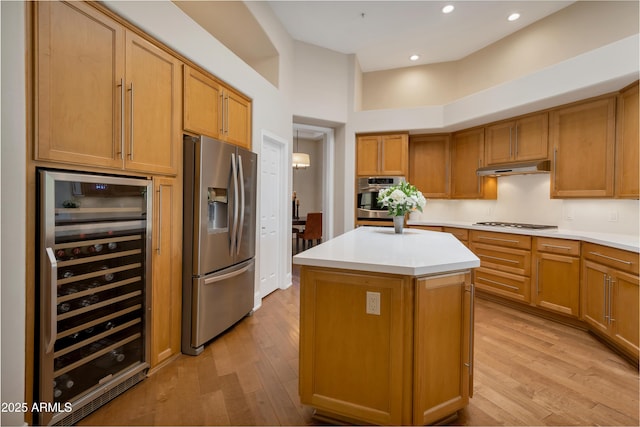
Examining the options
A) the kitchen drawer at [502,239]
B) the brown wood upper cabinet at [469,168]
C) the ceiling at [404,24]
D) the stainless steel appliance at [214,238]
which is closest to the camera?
the stainless steel appliance at [214,238]

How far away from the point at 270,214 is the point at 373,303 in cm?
257

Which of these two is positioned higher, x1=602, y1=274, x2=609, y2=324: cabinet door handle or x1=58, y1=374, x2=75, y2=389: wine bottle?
x1=602, y1=274, x2=609, y2=324: cabinet door handle

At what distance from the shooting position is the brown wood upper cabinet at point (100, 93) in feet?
4.81

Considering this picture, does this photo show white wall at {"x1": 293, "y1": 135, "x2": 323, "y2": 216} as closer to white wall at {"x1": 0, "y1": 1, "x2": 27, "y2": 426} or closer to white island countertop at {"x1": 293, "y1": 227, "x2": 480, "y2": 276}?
white island countertop at {"x1": 293, "y1": 227, "x2": 480, "y2": 276}

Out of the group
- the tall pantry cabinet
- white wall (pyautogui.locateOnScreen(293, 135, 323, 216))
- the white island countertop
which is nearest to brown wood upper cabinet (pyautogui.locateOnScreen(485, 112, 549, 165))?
the white island countertop

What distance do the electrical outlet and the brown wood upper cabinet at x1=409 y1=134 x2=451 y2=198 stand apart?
12.2 ft

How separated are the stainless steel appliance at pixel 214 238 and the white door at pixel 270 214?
643 mm

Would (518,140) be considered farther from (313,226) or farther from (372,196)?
(313,226)

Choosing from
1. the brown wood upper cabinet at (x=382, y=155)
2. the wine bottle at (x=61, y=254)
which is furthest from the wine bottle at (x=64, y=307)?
the brown wood upper cabinet at (x=382, y=155)

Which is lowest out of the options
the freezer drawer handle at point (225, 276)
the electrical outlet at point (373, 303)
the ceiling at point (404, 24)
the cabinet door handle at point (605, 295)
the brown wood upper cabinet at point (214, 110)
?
the cabinet door handle at point (605, 295)

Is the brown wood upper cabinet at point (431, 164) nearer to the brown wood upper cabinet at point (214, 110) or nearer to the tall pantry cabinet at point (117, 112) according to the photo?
the brown wood upper cabinet at point (214, 110)

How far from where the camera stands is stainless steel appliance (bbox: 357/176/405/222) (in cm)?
477

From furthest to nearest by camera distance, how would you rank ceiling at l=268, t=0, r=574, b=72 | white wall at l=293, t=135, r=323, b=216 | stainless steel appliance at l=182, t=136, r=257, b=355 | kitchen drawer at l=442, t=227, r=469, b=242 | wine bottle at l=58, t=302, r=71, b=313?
1. white wall at l=293, t=135, r=323, b=216
2. kitchen drawer at l=442, t=227, r=469, b=242
3. ceiling at l=268, t=0, r=574, b=72
4. stainless steel appliance at l=182, t=136, r=257, b=355
5. wine bottle at l=58, t=302, r=71, b=313

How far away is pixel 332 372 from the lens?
5.24 ft
